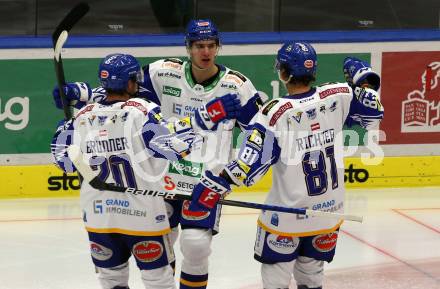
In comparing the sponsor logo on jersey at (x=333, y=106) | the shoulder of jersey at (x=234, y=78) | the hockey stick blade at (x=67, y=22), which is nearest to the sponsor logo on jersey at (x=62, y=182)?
the hockey stick blade at (x=67, y=22)

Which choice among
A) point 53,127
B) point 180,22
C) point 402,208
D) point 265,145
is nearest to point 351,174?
point 402,208

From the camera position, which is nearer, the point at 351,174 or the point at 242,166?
the point at 242,166

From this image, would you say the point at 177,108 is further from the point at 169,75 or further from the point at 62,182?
the point at 62,182

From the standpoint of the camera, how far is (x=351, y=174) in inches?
364

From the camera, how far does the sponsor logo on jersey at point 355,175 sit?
9.24m

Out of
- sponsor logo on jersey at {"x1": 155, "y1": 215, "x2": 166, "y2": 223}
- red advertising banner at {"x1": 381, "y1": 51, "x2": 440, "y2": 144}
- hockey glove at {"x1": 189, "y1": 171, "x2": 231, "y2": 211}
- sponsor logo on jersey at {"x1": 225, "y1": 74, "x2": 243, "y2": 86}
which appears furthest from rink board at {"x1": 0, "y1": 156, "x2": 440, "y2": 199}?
hockey glove at {"x1": 189, "y1": 171, "x2": 231, "y2": 211}

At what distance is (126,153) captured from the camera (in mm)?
5074

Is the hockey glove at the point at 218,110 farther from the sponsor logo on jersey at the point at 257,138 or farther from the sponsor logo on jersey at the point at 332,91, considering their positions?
the sponsor logo on jersey at the point at 332,91

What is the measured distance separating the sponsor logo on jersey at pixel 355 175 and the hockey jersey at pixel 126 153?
4.25 m

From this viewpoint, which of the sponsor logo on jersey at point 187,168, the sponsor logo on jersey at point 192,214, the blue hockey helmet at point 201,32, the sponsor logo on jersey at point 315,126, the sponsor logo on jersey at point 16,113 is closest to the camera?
the sponsor logo on jersey at point 315,126

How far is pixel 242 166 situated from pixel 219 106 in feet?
1.02

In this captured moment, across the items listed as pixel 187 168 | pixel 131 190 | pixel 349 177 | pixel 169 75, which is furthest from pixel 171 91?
pixel 349 177

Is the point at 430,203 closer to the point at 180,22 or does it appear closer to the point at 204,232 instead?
the point at 180,22

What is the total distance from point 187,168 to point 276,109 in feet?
3.33
